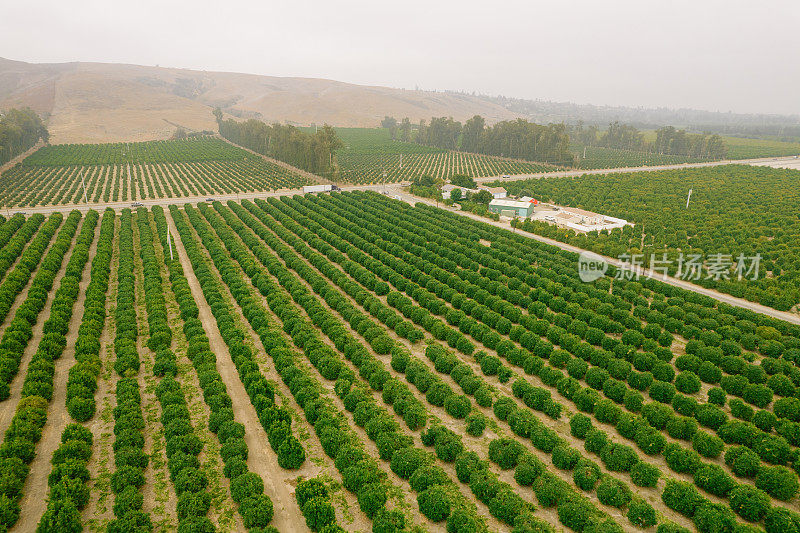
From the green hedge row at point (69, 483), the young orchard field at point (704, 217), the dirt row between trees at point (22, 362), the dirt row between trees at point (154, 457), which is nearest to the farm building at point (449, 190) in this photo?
the young orchard field at point (704, 217)

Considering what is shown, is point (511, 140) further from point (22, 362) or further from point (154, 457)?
point (154, 457)

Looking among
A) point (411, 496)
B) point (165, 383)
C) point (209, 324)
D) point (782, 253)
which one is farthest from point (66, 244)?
point (782, 253)

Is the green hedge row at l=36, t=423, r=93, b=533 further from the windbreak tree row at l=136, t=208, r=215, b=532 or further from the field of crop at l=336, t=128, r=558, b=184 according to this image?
the field of crop at l=336, t=128, r=558, b=184

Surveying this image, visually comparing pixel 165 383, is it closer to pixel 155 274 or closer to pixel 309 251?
pixel 155 274

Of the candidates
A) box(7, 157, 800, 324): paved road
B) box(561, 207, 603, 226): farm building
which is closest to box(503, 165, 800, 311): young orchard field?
box(7, 157, 800, 324): paved road

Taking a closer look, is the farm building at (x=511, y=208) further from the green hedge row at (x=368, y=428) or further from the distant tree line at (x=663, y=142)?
the distant tree line at (x=663, y=142)

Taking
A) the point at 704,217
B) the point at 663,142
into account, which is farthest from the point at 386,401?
the point at 663,142
